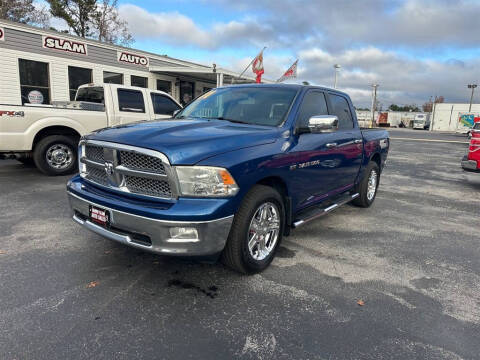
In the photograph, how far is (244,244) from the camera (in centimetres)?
305

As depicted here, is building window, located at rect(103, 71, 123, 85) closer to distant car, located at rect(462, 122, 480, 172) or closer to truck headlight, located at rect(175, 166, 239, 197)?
distant car, located at rect(462, 122, 480, 172)

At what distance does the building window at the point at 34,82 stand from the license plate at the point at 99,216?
39.0ft

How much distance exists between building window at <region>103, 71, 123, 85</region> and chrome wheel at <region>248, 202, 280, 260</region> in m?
13.7

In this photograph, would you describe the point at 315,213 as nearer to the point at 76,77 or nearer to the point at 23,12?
A: the point at 76,77

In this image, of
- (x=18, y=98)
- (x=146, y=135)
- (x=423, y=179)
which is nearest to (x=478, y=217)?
(x=423, y=179)

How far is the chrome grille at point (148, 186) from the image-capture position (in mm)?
2783

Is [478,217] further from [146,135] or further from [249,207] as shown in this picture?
[146,135]

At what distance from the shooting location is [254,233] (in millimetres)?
3268

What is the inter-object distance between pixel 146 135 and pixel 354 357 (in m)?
2.29

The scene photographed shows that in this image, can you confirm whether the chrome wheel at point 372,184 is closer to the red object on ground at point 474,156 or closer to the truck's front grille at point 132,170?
the red object on ground at point 474,156

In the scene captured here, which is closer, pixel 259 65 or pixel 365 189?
pixel 365 189

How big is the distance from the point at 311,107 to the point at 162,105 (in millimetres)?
5559

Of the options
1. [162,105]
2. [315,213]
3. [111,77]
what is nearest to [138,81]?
[111,77]

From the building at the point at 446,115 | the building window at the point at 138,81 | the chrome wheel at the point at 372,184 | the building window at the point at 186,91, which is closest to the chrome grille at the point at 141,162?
the chrome wheel at the point at 372,184
